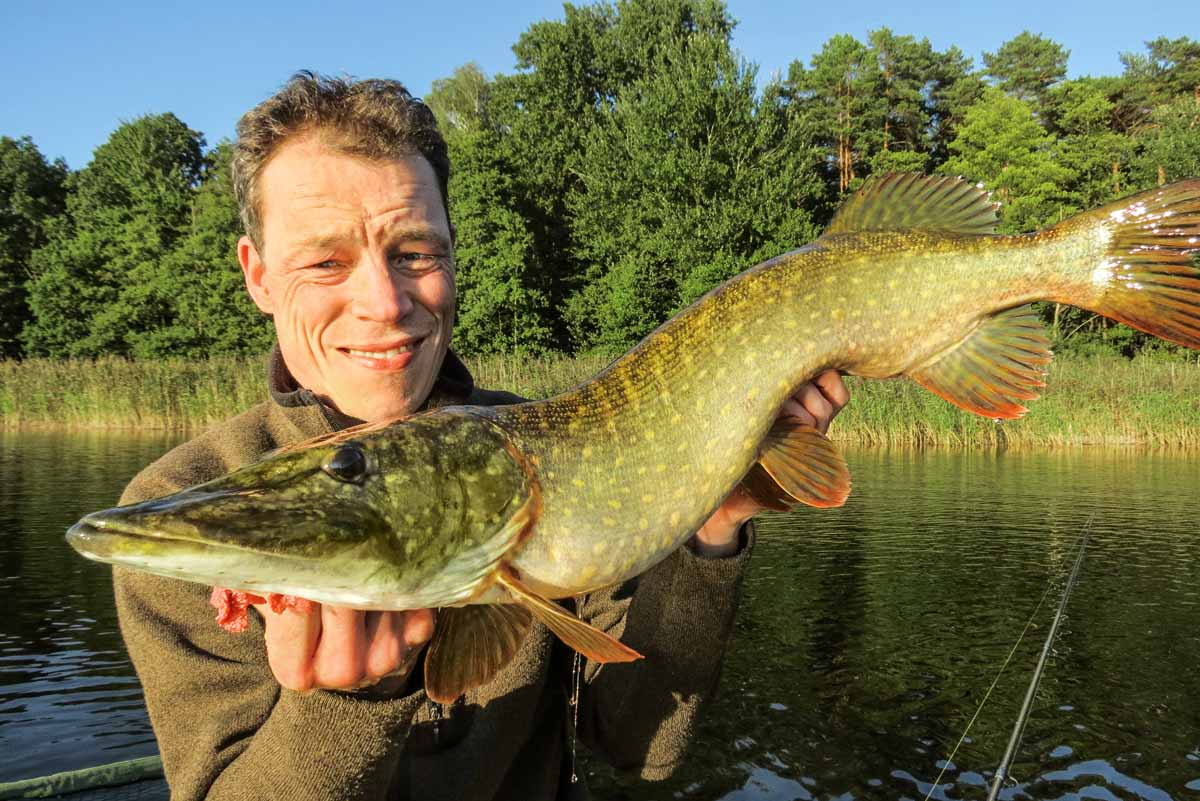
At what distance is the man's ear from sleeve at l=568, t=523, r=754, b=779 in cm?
110

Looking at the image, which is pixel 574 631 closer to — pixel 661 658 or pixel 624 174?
pixel 661 658

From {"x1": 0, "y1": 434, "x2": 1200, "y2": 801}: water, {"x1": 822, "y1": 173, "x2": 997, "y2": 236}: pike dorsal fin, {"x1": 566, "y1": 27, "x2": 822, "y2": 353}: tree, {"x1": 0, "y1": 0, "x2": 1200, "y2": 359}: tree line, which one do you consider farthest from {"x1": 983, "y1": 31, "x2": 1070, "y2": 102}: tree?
{"x1": 822, "y1": 173, "x2": 997, "y2": 236}: pike dorsal fin

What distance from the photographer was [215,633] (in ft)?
6.05

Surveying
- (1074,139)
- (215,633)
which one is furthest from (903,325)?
(1074,139)

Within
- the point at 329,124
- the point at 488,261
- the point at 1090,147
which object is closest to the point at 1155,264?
the point at 329,124

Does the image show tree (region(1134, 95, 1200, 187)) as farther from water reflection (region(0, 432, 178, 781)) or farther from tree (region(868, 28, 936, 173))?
water reflection (region(0, 432, 178, 781))

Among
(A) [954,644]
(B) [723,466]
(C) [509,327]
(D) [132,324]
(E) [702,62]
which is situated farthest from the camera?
(D) [132,324]

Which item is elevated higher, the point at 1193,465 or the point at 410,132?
the point at 410,132

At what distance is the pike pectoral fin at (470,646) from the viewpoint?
59.4 inches

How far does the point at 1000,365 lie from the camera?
1944 millimetres

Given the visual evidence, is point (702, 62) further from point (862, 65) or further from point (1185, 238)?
point (1185, 238)

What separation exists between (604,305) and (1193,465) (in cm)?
1814

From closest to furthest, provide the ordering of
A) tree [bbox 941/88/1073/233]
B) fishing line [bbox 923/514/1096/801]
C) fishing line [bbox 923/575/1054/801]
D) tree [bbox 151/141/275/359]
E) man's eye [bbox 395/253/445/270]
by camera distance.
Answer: man's eye [bbox 395/253/445/270] → fishing line [bbox 923/514/1096/801] → fishing line [bbox 923/575/1054/801] → tree [bbox 941/88/1073/233] → tree [bbox 151/141/275/359]

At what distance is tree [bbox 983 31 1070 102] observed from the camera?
3606cm
